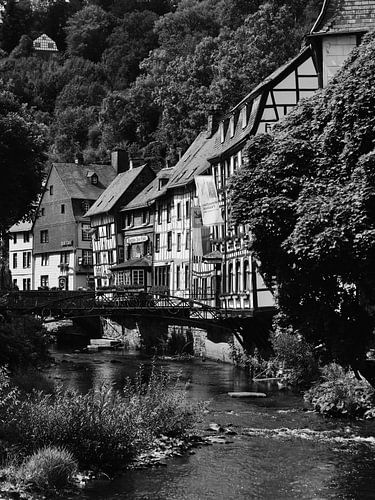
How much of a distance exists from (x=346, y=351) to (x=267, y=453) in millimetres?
3332

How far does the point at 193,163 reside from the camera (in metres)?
57.8

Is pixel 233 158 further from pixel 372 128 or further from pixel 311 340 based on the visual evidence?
pixel 372 128

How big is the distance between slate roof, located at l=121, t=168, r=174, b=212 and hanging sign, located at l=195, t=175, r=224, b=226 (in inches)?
533

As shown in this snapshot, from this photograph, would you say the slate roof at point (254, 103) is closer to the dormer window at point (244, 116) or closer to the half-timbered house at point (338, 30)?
the dormer window at point (244, 116)

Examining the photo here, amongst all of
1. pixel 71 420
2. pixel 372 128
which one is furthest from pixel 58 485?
pixel 372 128

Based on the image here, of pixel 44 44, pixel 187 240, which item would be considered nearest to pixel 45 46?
pixel 44 44

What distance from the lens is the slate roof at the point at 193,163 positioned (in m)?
54.7

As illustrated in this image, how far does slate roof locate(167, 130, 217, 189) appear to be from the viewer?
179 ft

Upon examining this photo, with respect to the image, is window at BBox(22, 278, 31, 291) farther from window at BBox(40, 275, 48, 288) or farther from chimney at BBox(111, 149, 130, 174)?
chimney at BBox(111, 149, 130, 174)

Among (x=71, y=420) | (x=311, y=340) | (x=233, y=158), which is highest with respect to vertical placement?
(x=233, y=158)

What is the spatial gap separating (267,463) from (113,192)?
184ft

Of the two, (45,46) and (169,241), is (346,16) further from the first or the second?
(45,46)

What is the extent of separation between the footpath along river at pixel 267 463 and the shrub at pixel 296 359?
1.81 metres

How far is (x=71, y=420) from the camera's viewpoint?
20.2 m
